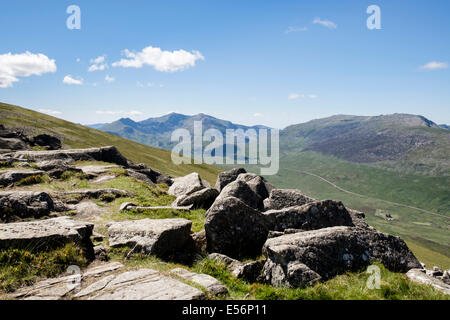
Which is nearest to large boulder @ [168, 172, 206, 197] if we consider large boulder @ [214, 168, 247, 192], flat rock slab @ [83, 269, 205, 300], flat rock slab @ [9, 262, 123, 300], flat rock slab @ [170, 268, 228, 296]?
large boulder @ [214, 168, 247, 192]

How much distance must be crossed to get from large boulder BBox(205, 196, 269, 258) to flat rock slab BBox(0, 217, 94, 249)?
18.5 ft

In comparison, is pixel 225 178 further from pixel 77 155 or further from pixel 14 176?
pixel 77 155

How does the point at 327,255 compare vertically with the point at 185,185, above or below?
below

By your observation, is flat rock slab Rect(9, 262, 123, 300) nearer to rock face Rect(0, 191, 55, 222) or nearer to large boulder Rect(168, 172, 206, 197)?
rock face Rect(0, 191, 55, 222)

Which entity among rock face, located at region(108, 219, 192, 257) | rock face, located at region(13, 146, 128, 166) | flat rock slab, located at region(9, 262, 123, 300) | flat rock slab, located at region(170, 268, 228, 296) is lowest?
flat rock slab, located at region(170, 268, 228, 296)

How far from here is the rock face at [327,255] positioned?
31.8ft

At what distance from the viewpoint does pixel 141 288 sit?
330 inches

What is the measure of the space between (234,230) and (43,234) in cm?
812

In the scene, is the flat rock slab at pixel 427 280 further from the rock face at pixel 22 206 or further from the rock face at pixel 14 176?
the rock face at pixel 14 176

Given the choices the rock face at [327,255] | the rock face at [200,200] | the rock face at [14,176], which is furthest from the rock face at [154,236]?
the rock face at [14,176]

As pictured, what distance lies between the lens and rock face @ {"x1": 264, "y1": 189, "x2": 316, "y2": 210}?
58.0 ft

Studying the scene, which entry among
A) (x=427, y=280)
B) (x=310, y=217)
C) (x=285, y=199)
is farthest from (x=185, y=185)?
(x=427, y=280)

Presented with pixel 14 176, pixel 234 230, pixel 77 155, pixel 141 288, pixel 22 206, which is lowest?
pixel 141 288

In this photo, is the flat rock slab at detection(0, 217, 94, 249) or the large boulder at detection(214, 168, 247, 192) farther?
the large boulder at detection(214, 168, 247, 192)
